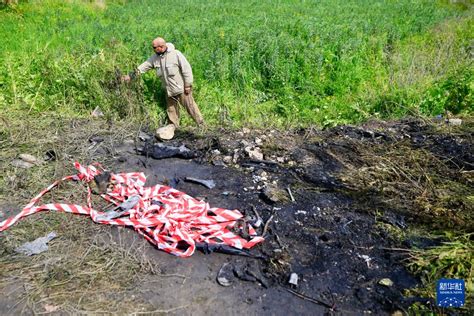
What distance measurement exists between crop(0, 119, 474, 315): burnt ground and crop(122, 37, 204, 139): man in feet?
2.33

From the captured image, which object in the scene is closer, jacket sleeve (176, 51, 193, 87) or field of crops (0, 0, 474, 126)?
jacket sleeve (176, 51, 193, 87)

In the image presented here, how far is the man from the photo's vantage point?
6434 mm

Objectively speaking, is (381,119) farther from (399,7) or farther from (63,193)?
(399,7)

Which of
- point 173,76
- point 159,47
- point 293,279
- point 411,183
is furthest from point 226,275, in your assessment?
point 159,47

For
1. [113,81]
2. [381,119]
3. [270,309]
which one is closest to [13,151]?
[113,81]

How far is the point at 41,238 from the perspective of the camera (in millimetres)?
4008

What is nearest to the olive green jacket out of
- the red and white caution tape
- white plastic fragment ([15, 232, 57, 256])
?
the red and white caution tape

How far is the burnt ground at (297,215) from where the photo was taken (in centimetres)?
339

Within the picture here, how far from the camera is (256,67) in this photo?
28.5ft

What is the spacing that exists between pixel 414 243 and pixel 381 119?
3.55 m

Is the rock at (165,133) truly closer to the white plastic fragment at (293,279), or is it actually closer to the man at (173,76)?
the man at (173,76)

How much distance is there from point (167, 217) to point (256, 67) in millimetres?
5407

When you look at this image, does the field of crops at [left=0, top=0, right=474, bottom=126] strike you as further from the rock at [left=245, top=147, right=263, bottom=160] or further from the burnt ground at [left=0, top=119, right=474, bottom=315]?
the rock at [left=245, top=147, right=263, bottom=160]

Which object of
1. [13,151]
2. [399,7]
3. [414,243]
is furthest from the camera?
[399,7]
